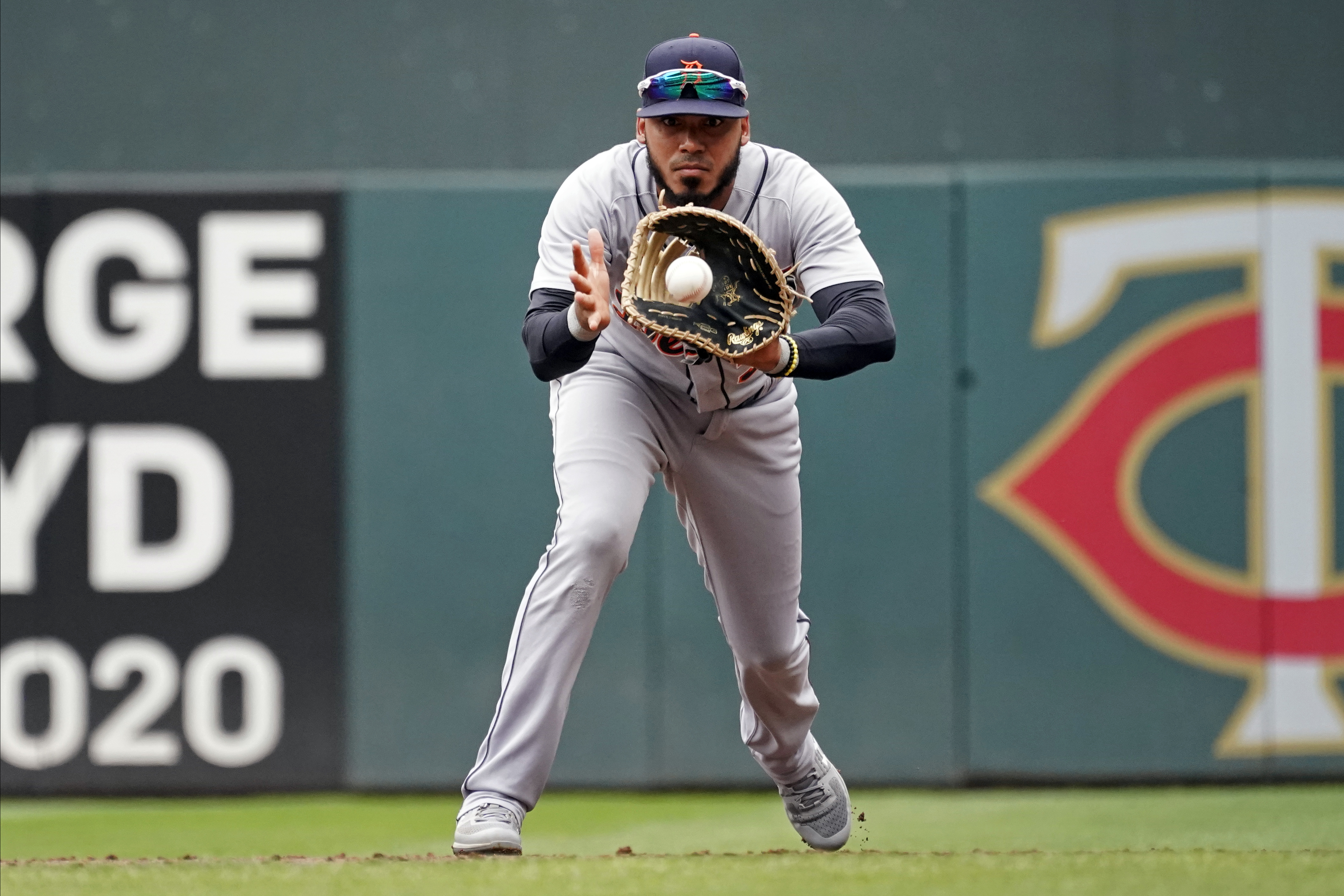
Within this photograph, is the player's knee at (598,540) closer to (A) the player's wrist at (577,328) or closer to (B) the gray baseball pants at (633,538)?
(B) the gray baseball pants at (633,538)

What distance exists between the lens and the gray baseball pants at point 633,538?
10.4ft

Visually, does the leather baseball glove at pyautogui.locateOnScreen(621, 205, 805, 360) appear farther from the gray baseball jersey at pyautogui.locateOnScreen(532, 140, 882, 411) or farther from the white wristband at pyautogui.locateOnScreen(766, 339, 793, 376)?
the gray baseball jersey at pyautogui.locateOnScreen(532, 140, 882, 411)

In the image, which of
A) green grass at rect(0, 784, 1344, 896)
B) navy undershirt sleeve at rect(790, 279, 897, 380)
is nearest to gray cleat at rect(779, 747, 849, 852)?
green grass at rect(0, 784, 1344, 896)

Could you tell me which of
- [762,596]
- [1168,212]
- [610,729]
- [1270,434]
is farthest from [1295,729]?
[762,596]

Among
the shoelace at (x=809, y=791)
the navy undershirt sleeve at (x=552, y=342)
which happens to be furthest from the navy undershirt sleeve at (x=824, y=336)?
the shoelace at (x=809, y=791)

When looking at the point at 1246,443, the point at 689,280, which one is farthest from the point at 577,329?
the point at 1246,443

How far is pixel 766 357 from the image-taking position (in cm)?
315

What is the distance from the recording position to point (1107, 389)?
5469 millimetres

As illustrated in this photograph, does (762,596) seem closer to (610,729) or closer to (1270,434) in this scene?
(610,729)

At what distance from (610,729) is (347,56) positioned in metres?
2.50

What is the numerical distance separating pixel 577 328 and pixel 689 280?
218 millimetres

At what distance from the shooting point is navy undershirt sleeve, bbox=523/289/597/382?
313 centimetres

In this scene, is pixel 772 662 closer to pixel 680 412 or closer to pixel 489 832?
pixel 680 412

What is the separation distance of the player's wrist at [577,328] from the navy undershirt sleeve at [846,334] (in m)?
0.38
